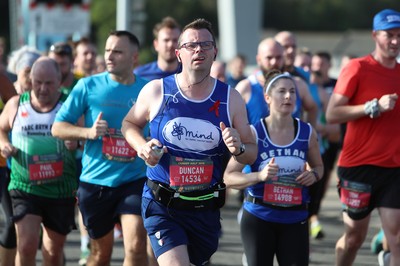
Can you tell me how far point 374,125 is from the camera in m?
8.14

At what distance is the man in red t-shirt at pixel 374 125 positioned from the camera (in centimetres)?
805

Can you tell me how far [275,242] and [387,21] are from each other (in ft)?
6.75

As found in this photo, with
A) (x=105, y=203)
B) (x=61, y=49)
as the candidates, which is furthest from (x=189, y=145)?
(x=61, y=49)

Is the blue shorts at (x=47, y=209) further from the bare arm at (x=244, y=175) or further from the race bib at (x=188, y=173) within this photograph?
the race bib at (x=188, y=173)

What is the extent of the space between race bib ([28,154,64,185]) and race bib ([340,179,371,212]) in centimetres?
236

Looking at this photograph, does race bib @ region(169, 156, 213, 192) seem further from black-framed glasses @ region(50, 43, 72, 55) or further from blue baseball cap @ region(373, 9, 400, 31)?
black-framed glasses @ region(50, 43, 72, 55)

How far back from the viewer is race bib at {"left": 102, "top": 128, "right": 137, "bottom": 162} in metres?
7.83

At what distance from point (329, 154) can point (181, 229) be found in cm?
687

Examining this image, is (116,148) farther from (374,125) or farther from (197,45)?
(374,125)

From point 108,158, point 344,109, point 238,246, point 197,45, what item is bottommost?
point 238,246

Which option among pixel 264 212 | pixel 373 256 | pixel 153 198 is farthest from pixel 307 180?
pixel 373 256

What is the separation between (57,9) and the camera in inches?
665

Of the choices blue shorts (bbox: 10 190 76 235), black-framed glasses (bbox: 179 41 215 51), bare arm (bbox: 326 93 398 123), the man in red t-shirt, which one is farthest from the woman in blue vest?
blue shorts (bbox: 10 190 76 235)

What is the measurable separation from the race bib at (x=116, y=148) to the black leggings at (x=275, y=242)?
1.12m
